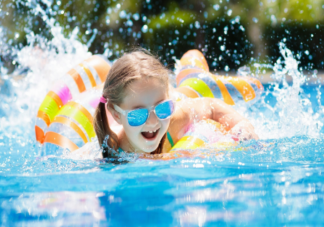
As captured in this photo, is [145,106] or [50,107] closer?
[145,106]

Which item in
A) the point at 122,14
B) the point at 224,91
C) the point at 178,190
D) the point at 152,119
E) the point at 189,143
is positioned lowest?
the point at 178,190

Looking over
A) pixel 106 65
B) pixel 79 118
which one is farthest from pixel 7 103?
pixel 79 118

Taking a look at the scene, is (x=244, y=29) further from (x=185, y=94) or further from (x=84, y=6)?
(x=185, y=94)

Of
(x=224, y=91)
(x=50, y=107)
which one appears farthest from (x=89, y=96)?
(x=224, y=91)

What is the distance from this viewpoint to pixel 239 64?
1295 cm

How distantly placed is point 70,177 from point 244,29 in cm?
1135

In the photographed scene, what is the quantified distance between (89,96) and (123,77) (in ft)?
3.60

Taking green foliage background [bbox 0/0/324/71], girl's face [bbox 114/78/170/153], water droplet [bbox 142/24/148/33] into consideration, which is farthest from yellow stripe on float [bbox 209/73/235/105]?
water droplet [bbox 142/24/148/33]

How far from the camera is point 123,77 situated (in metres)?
2.73

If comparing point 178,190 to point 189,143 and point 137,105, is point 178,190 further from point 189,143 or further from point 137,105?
point 189,143

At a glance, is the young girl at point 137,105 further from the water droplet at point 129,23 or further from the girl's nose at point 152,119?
the water droplet at point 129,23

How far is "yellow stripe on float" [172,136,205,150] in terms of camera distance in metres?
3.02

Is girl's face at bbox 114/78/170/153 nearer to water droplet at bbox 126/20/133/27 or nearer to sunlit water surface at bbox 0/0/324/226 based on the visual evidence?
sunlit water surface at bbox 0/0/324/226

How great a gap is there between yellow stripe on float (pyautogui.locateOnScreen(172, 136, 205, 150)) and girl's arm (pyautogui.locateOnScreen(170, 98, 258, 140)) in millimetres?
174
